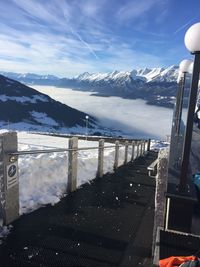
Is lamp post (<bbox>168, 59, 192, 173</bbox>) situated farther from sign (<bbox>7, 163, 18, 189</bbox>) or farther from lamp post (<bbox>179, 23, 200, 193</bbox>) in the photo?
sign (<bbox>7, 163, 18, 189</bbox>)

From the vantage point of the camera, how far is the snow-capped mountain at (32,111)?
520 feet

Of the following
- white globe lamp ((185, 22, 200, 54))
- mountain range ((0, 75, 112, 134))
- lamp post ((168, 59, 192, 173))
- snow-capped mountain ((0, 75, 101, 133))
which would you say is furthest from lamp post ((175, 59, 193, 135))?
snow-capped mountain ((0, 75, 101, 133))

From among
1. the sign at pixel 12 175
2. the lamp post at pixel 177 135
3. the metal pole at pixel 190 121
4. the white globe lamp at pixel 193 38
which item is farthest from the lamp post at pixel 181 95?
the sign at pixel 12 175

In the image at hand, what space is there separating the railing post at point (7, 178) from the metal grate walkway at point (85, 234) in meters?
0.21

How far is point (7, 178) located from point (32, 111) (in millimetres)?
172539

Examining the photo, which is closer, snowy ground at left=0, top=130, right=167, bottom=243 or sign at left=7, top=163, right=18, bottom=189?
sign at left=7, top=163, right=18, bottom=189

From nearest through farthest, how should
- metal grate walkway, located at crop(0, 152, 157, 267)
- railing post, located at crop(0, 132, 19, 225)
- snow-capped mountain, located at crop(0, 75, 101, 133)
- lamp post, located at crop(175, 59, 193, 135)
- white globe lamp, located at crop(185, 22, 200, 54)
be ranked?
metal grate walkway, located at crop(0, 152, 157, 267) < white globe lamp, located at crop(185, 22, 200, 54) < railing post, located at crop(0, 132, 19, 225) < lamp post, located at crop(175, 59, 193, 135) < snow-capped mountain, located at crop(0, 75, 101, 133)

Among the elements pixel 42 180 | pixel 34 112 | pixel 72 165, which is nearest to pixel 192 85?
pixel 72 165

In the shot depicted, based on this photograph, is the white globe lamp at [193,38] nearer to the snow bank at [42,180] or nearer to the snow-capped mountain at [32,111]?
the snow bank at [42,180]

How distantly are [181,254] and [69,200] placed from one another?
3.12 meters

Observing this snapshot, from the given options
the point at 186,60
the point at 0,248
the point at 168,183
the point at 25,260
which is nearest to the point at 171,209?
the point at 168,183

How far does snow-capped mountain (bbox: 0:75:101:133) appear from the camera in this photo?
520 feet

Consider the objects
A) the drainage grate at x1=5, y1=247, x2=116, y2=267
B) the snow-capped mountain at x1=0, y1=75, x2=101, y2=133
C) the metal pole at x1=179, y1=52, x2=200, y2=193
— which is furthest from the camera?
the snow-capped mountain at x1=0, y1=75, x2=101, y2=133

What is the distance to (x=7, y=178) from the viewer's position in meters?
4.95
